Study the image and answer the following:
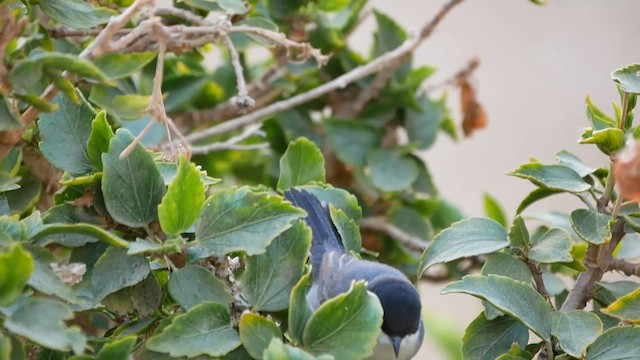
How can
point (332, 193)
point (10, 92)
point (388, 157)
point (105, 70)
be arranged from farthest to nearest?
point (388, 157)
point (332, 193)
point (105, 70)
point (10, 92)

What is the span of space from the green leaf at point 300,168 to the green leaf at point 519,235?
0.69 feet

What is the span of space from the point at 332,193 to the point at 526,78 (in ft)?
8.14

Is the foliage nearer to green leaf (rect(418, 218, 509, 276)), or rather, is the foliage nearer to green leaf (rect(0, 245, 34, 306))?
green leaf (rect(418, 218, 509, 276))

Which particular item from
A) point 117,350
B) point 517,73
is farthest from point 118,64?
point 517,73

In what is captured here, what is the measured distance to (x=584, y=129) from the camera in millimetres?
866

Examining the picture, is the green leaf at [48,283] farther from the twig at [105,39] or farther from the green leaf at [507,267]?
the green leaf at [507,267]

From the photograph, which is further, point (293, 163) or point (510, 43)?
point (510, 43)

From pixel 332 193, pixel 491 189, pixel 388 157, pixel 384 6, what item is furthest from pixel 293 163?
pixel 384 6

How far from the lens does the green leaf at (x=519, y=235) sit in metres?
0.86

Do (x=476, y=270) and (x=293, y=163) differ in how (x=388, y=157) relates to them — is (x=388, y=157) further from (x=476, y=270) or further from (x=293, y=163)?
(x=293, y=163)

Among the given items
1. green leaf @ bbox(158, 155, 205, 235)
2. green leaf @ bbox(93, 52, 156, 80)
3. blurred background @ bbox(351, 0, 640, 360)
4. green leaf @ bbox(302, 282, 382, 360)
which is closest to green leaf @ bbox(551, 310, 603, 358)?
green leaf @ bbox(302, 282, 382, 360)

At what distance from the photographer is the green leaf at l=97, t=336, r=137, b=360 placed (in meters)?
0.65

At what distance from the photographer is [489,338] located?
0.84 meters

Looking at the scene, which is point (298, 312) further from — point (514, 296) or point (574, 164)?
point (574, 164)
